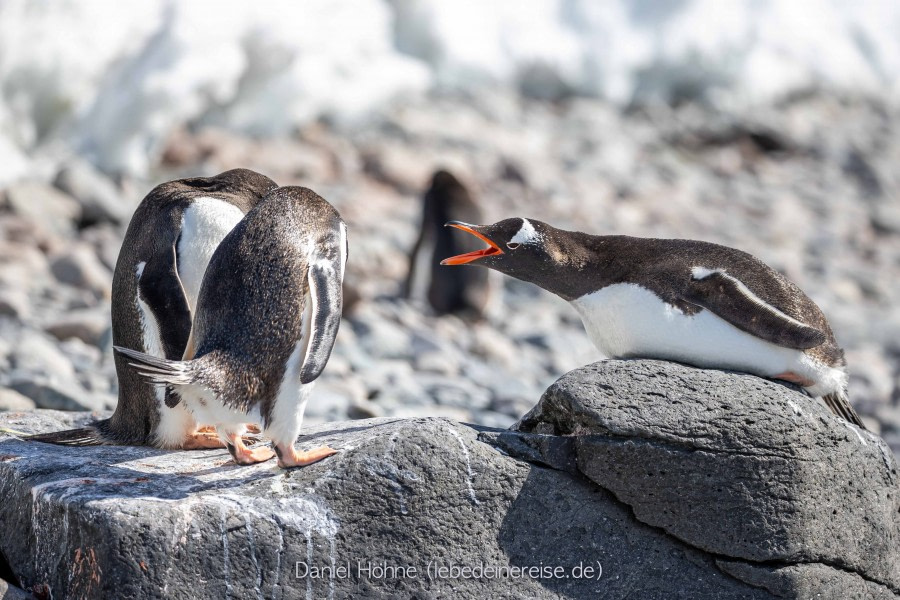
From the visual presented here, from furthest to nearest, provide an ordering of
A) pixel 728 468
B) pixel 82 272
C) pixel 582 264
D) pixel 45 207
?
pixel 45 207, pixel 82 272, pixel 582 264, pixel 728 468

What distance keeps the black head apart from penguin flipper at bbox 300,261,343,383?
70 cm

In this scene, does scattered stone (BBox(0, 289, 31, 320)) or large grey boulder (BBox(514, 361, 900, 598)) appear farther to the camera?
scattered stone (BBox(0, 289, 31, 320))

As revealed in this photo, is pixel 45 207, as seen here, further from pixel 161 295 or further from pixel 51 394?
pixel 161 295

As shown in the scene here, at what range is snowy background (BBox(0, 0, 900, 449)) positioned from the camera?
28.1ft

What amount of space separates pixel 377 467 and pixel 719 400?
3.71 feet

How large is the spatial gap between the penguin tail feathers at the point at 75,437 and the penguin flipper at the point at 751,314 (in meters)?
2.17

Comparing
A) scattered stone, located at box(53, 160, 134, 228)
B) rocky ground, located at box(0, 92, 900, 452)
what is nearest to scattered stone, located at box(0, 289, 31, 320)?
rocky ground, located at box(0, 92, 900, 452)

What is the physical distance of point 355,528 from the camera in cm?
330

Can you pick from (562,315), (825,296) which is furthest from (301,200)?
(825,296)

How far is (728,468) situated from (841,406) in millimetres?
907

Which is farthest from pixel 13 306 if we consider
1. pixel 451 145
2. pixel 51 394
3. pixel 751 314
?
pixel 451 145

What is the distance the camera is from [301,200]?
12.3ft

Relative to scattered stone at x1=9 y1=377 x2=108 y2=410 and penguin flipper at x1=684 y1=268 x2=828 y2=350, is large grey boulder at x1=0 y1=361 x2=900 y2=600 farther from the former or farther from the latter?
scattered stone at x1=9 y1=377 x2=108 y2=410

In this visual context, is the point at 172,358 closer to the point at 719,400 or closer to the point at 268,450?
the point at 268,450
